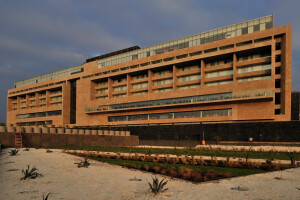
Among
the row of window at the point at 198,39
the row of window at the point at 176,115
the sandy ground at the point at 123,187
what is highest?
the row of window at the point at 198,39

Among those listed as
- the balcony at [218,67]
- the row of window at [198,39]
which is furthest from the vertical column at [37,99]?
the balcony at [218,67]

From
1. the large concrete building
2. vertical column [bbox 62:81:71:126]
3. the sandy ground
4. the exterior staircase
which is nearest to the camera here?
the sandy ground

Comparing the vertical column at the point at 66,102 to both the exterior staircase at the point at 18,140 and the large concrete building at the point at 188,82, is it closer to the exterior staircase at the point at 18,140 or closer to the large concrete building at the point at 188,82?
the large concrete building at the point at 188,82

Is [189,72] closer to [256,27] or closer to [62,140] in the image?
[256,27]

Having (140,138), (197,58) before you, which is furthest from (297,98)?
(140,138)

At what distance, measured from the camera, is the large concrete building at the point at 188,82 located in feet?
158

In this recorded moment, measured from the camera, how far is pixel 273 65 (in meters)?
46.8

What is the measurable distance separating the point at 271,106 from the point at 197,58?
19773mm

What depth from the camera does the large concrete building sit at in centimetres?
4817

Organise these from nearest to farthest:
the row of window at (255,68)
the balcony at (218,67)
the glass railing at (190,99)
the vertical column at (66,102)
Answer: the glass railing at (190,99) < the row of window at (255,68) < the balcony at (218,67) < the vertical column at (66,102)

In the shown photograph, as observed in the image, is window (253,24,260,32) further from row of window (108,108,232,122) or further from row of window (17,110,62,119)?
row of window (17,110,62,119)

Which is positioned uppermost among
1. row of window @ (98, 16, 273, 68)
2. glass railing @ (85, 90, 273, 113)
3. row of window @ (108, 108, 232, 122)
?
row of window @ (98, 16, 273, 68)

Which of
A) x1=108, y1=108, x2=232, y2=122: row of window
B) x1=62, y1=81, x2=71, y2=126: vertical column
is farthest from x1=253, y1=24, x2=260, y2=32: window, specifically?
x1=62, y1=81, x2=71, y2=126: vertical column

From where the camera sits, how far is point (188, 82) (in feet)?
193
